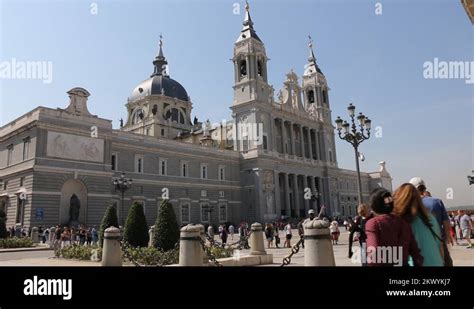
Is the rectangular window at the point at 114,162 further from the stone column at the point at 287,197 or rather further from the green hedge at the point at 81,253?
the stone column at the point at 287,197

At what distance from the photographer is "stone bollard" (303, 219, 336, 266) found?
22.3 ft

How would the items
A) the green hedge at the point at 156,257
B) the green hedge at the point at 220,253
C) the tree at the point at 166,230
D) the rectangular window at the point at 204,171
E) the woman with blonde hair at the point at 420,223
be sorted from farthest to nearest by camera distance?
the rectangular window at the point at 204,171 → the tree at the point at 166,230 → the green hedge at the point at 220,253 → the green hedge at the point at 156,257 → the woman with blonde hair at the point at 420,223

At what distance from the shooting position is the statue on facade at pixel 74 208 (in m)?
29.8

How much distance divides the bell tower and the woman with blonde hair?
4486 centimetres

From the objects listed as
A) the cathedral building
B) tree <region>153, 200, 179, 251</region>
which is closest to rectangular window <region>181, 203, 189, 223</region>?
the cathedral building

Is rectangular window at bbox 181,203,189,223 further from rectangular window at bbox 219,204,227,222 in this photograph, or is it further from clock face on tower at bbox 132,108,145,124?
clock face on tower at bbox 132,108,145,124

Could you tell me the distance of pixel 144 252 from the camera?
12.9 m

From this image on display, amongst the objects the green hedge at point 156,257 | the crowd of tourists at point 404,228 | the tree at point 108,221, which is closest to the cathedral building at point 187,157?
the tree at point 108,221

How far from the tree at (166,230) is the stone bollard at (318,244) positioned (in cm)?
807

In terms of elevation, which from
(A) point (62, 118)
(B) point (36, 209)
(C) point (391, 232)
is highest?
(A) point (62, 118)
